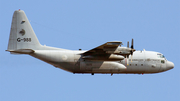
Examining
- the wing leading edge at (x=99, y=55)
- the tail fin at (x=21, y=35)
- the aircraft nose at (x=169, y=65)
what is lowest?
the aircraft nose at (x=169, y=65)

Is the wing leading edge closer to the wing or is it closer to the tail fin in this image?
the wing

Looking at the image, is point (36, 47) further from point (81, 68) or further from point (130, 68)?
point (130, 68)

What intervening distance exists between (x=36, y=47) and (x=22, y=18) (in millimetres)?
2903

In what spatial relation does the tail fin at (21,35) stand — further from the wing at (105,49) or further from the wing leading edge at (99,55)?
the wing at (105,49)

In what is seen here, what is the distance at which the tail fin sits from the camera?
3425 cm

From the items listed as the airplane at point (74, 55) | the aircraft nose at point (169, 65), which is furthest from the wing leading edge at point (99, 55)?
the aircraft nose at point (169, 65)

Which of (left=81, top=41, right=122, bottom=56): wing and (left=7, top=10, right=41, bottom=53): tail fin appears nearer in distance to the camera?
(left=81, top=41, right=122, bottom=56): wing

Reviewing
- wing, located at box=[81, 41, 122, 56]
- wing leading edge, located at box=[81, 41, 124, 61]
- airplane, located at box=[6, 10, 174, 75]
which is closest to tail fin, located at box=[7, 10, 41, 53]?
airplane, located at box=[6, 10, 174, 75]

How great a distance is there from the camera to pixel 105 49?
3334 cm

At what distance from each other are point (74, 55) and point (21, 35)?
5106mm

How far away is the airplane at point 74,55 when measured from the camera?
34250mm

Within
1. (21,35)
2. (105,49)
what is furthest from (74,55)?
(21,35)

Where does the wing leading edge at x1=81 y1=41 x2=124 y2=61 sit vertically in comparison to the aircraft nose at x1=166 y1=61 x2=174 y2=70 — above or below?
above

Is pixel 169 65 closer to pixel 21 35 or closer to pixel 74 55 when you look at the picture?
pixel 74 55
